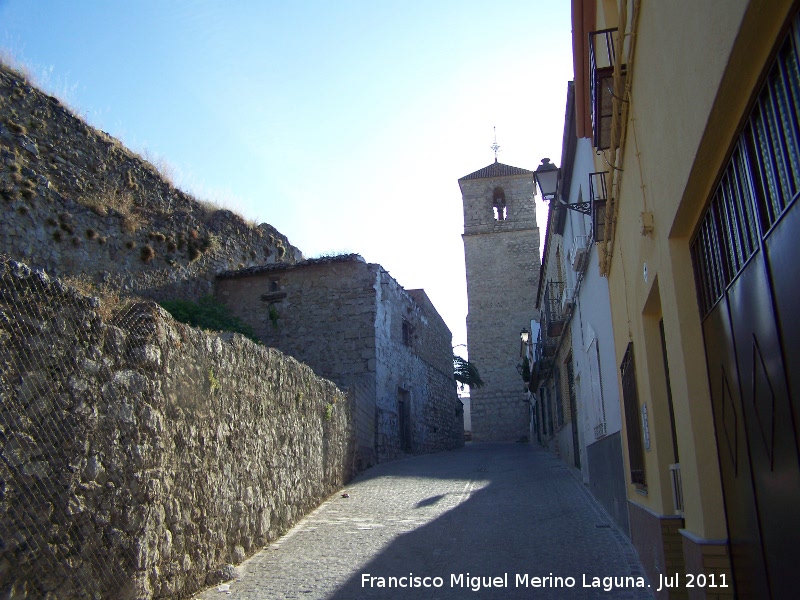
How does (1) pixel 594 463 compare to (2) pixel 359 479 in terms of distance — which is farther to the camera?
(2) pixel 359 479

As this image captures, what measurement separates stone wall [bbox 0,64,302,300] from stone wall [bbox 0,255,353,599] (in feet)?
21.1

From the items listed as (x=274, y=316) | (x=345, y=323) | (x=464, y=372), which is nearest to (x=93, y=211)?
(x=274, y=316)

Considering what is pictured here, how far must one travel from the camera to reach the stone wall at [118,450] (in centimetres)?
392

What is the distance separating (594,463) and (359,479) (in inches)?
182

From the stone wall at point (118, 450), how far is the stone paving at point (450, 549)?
63cm

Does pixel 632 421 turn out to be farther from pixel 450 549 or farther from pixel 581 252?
pixel 581 252

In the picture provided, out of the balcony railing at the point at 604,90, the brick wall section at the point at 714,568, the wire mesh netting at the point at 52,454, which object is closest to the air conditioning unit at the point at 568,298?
the balcony railing at the point at 604,90

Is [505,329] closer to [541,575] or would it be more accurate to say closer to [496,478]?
[496,478]

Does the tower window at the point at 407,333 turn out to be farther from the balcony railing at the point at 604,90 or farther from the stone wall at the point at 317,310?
the balcony railing at the point at 604,90

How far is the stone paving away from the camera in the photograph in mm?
5500

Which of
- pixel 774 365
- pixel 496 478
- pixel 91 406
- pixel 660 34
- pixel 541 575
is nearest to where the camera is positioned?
pixel 774 365

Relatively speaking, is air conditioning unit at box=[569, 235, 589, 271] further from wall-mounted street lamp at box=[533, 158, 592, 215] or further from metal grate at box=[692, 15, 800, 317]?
metal grate at box=[692, 15, 800, 317]

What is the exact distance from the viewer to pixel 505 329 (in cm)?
3384

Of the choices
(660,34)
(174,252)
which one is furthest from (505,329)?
(660,34)
